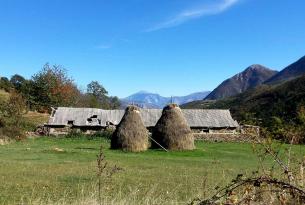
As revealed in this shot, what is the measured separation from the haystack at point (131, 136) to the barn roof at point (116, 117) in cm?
1818

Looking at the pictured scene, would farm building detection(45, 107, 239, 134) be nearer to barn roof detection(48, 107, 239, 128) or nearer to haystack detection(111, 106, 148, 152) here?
barn roof detection(48, 107, 239, 128)

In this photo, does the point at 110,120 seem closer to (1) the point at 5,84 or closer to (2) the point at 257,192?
(1) the point at 5,84

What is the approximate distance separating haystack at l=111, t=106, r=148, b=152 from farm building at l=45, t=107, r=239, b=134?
1808 centimetres

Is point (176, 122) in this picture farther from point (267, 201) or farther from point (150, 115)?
point (267, 201)

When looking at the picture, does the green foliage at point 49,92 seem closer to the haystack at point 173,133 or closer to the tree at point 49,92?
the tree at point 49,92

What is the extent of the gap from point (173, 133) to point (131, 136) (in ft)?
10.4

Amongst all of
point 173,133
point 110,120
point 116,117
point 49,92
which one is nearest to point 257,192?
point 173,133

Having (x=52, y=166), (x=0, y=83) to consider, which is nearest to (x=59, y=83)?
(x=0, y=83)

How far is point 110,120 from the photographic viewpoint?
55.2m

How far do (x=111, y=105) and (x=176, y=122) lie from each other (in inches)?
2355

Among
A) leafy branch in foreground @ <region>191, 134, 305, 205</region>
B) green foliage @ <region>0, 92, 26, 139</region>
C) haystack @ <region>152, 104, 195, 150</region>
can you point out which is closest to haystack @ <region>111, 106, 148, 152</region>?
haystack @ <region>152, 104, 195, 150</region>

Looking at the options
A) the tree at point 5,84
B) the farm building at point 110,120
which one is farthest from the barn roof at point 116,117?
the tree at point 5,84

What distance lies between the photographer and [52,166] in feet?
71.1

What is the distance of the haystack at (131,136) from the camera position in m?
34.8
